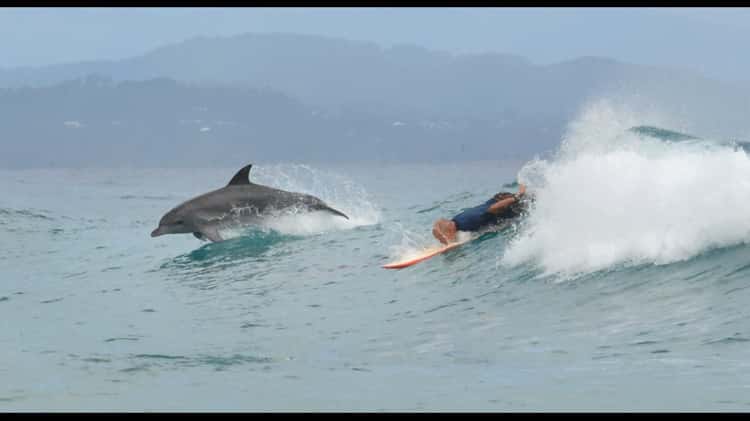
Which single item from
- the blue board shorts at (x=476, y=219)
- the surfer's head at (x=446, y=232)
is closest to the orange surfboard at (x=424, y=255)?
the surfer's head at (x=446, y=232)

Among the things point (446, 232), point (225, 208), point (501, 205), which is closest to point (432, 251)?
point (446, 232)

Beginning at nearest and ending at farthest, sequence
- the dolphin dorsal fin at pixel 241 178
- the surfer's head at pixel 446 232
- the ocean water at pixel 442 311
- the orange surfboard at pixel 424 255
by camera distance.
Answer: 1. the ocean water at pixel 442 311
2. the orange surfboard at pixel 424 255
3. the surfer's head at pixel 446 232
4. the dolphin dorsal fin at pixel 241 178

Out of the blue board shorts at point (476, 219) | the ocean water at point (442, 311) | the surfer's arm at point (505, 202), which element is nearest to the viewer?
the ocean water at point (442, 311)

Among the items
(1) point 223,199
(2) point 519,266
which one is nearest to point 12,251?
(1) point 223,199

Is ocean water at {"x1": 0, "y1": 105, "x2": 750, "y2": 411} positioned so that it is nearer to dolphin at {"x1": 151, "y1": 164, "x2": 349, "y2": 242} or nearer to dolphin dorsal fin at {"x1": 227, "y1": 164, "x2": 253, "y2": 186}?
dolphin at {"x1": 151, "y1": 164, "x2": 349, "y2": 242}

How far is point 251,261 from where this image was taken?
72.5 feet

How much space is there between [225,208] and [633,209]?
988cm

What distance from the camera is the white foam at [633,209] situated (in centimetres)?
1666

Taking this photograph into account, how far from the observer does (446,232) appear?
20500 mm

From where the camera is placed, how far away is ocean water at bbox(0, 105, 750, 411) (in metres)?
11.0

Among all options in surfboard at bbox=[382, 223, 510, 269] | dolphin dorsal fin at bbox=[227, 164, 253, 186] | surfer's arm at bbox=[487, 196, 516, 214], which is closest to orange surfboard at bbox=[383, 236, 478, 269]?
surfboard at bbox=[382, 223, 510, 269]

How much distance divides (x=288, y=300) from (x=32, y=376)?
18.9 ft

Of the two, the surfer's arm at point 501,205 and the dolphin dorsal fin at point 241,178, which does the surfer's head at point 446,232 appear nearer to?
the surfer's arm at point 501,205

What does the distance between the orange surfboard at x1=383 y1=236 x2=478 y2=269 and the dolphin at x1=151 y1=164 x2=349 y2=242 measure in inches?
192
